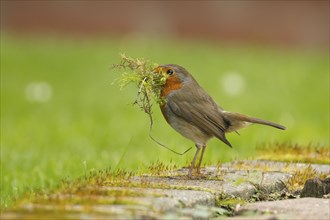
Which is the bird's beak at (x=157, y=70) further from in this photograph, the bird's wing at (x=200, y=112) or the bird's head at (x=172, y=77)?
the bird's wing at (x=200, y=112)

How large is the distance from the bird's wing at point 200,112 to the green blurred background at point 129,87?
43 centimetres

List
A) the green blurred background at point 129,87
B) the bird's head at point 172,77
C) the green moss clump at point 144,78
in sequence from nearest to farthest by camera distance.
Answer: the green moss clump at point 144,78 → the bird's head at point 172,77 → the green blurred background at point 129,87

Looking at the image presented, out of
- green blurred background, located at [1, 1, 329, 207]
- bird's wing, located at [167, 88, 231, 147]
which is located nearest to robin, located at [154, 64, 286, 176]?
bird's wing, located at [167, 88, 231, 147]

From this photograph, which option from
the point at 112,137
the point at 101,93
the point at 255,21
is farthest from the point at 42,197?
the point at 255,21

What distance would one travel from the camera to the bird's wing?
15.4ft

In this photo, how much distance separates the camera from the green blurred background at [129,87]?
788cm

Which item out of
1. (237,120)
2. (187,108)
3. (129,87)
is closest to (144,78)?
(187,108)

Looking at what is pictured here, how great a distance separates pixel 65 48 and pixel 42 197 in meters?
15.6

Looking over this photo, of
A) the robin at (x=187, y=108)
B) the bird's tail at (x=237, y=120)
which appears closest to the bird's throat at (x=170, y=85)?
the robin at (x=187, y=108)

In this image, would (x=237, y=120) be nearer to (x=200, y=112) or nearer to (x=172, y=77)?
(x=200, y=112)

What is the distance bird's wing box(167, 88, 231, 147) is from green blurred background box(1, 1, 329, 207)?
16.8 inches

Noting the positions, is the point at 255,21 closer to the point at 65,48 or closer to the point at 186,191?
the point at 65,48

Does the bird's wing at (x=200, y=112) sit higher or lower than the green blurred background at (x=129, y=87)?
lower

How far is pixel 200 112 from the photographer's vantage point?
4.77m
